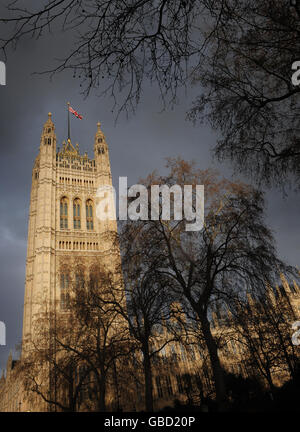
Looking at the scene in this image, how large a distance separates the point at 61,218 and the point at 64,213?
1135 millimetres

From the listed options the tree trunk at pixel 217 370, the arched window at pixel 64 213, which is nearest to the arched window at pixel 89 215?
the arched window at pixel 64 213

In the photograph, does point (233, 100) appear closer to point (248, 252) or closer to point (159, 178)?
point (248, 252)

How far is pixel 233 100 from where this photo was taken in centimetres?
519

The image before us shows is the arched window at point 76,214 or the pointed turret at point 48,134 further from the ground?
the pointed turret at point 48,134

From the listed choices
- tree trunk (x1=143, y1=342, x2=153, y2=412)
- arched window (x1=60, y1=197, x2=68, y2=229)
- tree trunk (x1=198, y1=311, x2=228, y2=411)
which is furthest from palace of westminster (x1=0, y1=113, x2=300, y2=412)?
tree trunk (x1=198, y1=311, x2=228, y2=411)

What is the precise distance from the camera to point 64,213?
52250mm

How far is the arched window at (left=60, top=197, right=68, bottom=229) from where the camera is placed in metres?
51.1

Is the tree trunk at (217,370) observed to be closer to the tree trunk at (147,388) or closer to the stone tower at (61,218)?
the tree trunk at (147,388)

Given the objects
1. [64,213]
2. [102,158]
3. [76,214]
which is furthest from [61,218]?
[102,158]

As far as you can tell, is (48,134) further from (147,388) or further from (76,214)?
(147,388)

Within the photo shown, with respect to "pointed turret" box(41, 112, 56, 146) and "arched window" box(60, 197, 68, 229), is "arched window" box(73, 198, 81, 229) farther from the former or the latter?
"pointed turret" box(41, 112, 56, 146)

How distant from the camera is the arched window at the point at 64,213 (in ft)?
168
